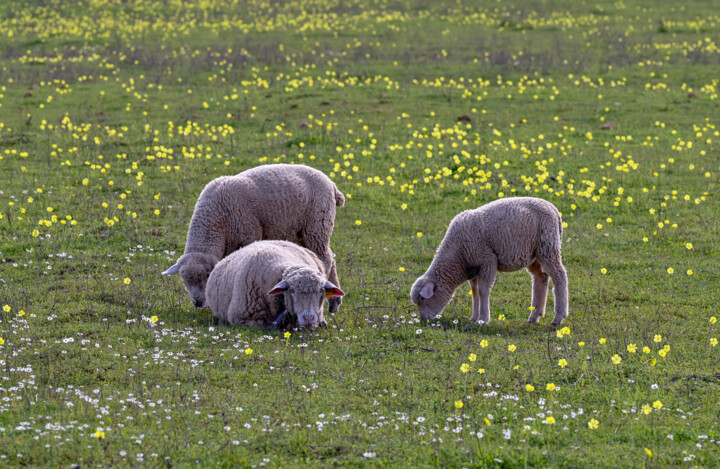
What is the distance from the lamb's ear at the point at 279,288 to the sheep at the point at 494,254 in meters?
1.90

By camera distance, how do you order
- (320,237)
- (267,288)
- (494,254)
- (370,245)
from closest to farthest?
(267,288) < (494,254) < (320,237) < (370,245)

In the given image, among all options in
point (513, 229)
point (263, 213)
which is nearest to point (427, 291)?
point (513, 229)

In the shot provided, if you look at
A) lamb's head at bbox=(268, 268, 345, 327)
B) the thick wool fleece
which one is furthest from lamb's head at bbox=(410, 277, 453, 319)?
lamb's head at bbox=(268, 268, 345, 327)

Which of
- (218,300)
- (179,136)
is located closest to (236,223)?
(218,300)

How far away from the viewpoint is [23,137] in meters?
20.0

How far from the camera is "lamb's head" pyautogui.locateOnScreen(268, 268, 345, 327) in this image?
33.0 ft

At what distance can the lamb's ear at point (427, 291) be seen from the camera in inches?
433

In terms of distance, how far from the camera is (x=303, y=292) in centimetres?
1009

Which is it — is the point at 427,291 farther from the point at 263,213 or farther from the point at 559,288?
the point at 263,213

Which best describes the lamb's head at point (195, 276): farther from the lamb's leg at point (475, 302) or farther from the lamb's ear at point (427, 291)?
the lamb's leg at point (475, 302)

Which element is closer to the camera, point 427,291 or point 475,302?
point 427,291

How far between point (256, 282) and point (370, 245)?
4.25 meters

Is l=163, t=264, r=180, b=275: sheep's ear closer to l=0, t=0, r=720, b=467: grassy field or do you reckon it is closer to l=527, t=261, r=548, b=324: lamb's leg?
l=0, t=0, r=720, b=467: grassy field

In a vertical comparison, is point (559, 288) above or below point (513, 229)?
below
